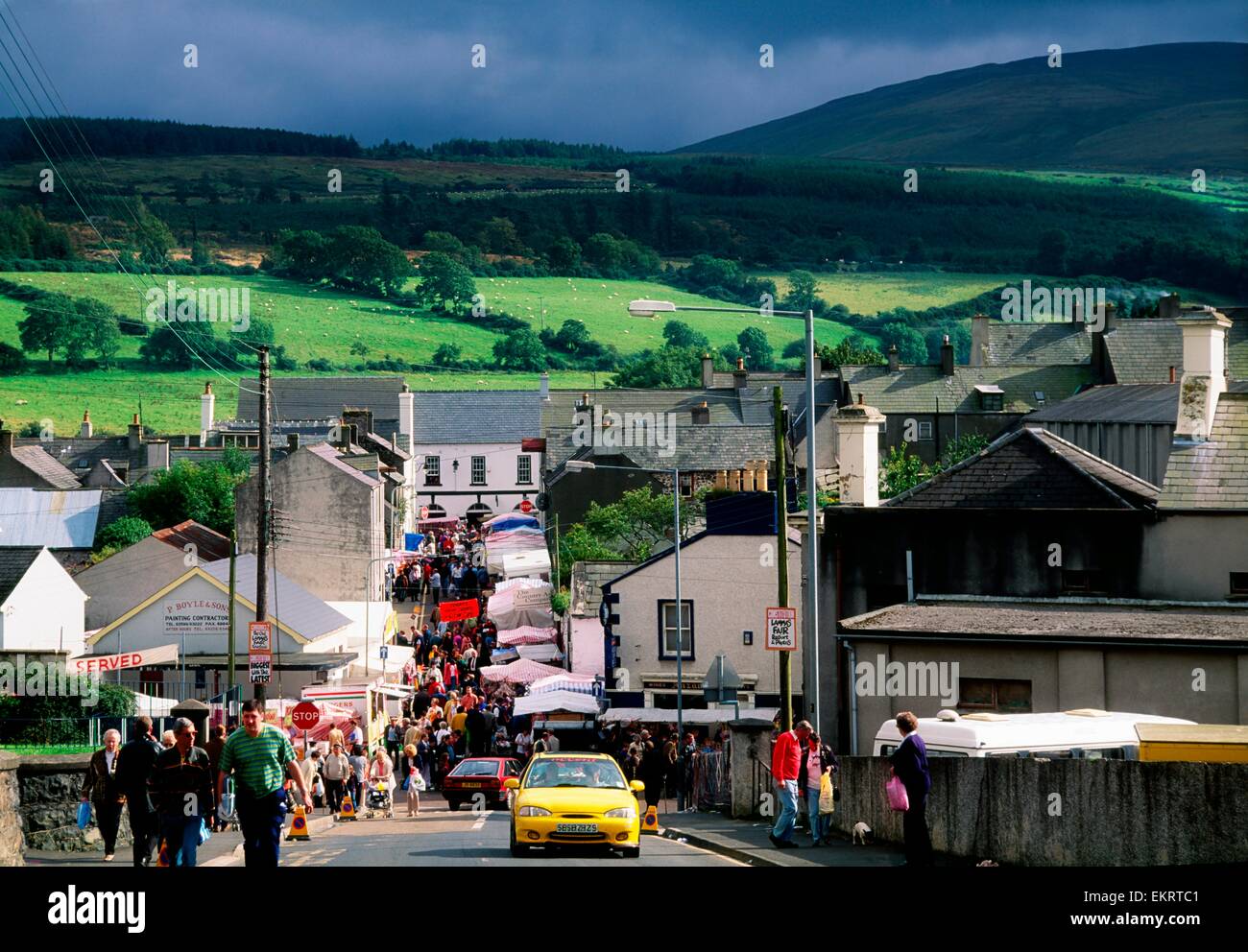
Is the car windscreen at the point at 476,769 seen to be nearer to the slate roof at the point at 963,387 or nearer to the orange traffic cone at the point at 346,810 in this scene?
the orange traffic cone at the point at 346,810

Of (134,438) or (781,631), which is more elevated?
(134,438)

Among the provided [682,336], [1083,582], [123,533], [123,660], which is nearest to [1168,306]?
[123,533]

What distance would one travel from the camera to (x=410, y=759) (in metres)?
35.7

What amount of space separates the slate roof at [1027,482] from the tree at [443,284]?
491 ft

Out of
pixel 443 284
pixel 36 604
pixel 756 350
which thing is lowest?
pixel 36 604

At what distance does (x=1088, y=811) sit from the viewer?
18.1 m

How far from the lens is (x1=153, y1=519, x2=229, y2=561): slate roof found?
2512 inches

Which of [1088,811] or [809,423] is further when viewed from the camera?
[809,423]

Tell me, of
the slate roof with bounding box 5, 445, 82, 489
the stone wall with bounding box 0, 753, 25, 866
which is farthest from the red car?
the slate roof with bounding box 5, 445, 82, 489

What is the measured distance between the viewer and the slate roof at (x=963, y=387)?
92.3 meters

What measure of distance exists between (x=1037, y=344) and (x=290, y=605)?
60467mm

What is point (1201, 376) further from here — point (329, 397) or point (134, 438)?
point (329, 397)
